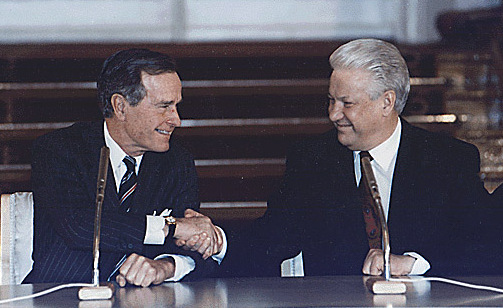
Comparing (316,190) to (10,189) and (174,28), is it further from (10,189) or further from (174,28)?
(174,28)

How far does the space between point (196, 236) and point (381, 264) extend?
1.86 feet

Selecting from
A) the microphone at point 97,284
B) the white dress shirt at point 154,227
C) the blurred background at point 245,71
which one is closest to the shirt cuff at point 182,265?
the white dress shirt at point 154,227

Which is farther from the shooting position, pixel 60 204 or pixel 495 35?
pixel 495 35

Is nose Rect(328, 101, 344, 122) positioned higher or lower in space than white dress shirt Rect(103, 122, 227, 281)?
higher

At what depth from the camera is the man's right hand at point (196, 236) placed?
7.80 ft

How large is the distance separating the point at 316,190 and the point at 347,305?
107 centimetres

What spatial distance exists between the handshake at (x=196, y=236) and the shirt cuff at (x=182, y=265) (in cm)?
5

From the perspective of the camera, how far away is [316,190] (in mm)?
2793

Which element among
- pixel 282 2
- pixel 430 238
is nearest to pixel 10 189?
pixel 430 238

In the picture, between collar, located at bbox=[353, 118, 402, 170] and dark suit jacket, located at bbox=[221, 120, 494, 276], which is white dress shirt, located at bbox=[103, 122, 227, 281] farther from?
collar, located at bbox=[353, 118, 402, 170]

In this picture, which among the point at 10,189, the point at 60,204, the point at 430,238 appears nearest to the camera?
the point at 60,204

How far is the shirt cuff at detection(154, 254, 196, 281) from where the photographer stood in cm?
224

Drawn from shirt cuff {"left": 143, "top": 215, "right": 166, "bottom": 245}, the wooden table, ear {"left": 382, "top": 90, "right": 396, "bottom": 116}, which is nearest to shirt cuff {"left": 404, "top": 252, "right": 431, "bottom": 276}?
the wooden table

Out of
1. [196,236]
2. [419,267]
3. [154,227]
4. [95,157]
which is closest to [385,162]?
[419,267]
